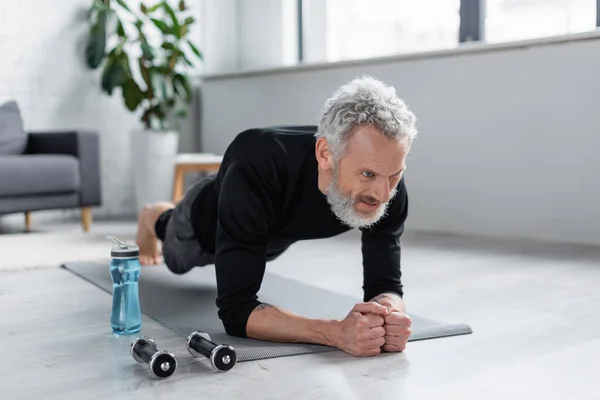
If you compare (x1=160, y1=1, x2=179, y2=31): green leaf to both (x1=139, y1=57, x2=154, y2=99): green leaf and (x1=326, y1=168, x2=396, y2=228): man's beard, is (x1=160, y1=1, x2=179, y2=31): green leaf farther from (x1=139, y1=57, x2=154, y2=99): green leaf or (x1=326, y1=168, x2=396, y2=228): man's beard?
(x1=326, y1=168, x2=396, y2=228): man's beard

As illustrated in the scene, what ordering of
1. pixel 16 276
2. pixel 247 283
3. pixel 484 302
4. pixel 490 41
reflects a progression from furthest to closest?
pixel 490 41, pixel 16 276, pixel 484 302, pixel 247 283

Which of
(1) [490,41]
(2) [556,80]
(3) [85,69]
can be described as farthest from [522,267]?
(3) [85,69]

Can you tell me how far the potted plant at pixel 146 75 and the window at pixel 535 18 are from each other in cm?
197

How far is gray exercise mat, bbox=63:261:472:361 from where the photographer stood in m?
1.82

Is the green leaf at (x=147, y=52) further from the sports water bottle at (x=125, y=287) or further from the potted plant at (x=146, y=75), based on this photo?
the sports water bottle at (x=125, y=287)

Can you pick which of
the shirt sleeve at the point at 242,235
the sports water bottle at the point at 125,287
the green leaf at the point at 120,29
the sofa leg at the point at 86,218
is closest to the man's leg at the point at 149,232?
the sports water bottle at the point at 125,287

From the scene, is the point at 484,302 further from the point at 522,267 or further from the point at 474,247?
the point at 474,247

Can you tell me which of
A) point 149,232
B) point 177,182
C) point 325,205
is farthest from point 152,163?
point 325,205

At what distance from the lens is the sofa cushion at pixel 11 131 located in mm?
4391

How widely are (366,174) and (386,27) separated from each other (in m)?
3.43

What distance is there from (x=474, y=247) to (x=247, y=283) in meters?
2.13

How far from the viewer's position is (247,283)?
69.0 inches

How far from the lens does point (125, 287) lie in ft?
6.49

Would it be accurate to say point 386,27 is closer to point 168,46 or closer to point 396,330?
point 168,46
